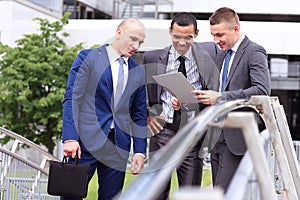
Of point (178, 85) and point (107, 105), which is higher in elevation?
point (178, 85)

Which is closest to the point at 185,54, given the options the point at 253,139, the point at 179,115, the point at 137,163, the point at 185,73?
the point at 185,73

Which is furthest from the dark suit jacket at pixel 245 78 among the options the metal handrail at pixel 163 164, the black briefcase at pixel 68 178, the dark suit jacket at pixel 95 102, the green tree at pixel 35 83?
the green tree at pixel 35 83

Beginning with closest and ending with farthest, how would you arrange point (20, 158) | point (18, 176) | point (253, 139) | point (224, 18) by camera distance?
point (253, 139) → point (224, 18) → point (20, 158) → point (18, 176)

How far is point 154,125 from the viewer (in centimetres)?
508

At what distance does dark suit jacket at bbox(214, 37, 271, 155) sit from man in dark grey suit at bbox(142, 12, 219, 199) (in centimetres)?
30

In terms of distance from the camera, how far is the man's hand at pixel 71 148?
459cm

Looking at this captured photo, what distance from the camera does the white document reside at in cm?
431

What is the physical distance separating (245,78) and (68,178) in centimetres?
135

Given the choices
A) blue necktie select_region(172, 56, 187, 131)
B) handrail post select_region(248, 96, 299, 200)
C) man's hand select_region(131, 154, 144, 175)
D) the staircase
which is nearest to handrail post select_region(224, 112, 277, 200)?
handrail post select_region(248, 96, 299, 200)

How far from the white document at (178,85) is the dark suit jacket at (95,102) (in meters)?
0.37

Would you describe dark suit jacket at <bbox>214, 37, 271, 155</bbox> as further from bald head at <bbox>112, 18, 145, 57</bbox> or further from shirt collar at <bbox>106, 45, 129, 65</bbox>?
shirt collar at <bbox>106, 45, 129, 65</bbox>

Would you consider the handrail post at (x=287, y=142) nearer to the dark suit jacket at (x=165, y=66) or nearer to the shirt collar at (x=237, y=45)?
the shirt collar at (x=237, y=45)

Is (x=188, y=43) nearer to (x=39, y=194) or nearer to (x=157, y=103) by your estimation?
(x=157, y=103)

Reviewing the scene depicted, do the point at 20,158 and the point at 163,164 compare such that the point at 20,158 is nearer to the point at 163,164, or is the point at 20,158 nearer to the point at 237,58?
the point at 237,58
